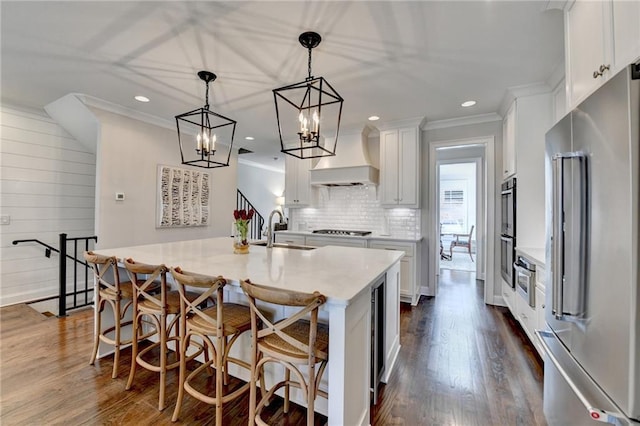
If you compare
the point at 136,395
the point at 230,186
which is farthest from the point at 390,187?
the point at 136,395

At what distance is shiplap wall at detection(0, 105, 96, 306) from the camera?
366 centimetres

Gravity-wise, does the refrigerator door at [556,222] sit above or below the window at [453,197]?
below

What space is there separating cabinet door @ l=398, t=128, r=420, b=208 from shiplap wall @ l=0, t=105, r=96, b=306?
16.1ft

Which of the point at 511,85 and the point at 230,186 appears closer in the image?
the point at 511,85

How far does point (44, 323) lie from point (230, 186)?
3.17 meters

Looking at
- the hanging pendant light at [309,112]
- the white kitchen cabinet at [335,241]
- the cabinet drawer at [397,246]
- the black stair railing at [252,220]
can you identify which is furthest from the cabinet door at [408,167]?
the black stair railing at [252,220]

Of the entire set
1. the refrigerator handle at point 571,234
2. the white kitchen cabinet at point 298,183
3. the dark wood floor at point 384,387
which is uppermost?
the white kitchen cabinet at point 298,183

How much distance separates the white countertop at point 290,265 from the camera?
4.70ft

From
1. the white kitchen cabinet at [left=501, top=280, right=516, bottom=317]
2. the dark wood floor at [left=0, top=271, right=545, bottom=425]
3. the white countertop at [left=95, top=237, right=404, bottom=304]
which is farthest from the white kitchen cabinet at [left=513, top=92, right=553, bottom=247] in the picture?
the white countertop at [left=95, top=237, right=404, bottom=304]

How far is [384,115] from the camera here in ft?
12.8

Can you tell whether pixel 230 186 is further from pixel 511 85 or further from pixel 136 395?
pixel 511 85

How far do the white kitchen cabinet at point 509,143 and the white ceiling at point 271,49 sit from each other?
26 cm

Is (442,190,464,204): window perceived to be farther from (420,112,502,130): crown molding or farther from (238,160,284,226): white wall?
(238,160,284,226): white wall

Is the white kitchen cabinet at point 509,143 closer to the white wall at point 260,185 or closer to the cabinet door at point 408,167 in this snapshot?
the cabinet door at point 408,167
